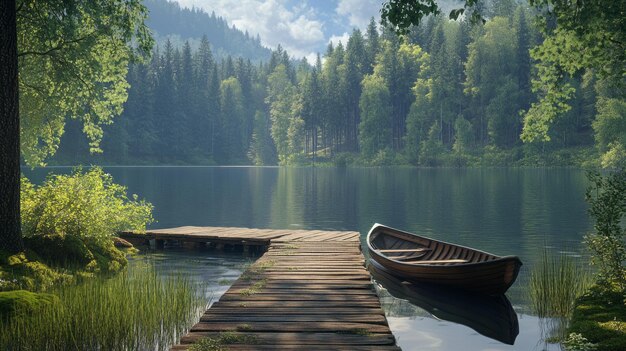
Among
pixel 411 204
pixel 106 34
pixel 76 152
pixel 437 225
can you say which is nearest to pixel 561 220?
Result: pixel 437 225

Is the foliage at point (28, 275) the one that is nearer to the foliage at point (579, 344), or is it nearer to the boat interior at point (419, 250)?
the boat interior at point (419, 250)

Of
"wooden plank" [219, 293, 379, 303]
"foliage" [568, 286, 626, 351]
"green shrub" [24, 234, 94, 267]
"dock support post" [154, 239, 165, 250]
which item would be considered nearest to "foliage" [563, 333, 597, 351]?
"foliage" [568, 286, 626, 351]

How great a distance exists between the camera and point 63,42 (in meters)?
16.7

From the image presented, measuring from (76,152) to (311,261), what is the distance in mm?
110367

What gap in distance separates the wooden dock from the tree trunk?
5.51m

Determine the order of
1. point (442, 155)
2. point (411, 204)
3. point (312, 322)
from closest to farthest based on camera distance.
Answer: point (312, 322), point (411, 204), point (442, 155)

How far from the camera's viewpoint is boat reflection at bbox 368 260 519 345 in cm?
1261

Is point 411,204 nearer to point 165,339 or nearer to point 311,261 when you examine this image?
point 311,261

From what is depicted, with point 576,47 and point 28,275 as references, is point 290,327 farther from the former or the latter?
point 576,47

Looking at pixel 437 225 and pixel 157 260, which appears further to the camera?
pixel 437 225

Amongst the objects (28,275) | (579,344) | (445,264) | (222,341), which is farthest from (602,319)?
(28,275)

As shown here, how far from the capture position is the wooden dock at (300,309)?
27.2ft

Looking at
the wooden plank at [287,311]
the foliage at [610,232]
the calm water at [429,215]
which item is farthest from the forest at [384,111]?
the wooden plank at [287,311]

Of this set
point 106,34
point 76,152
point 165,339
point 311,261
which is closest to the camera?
point 165,339
